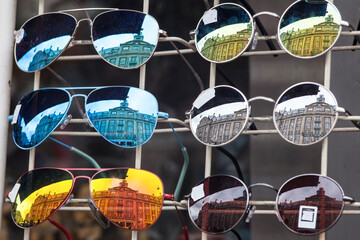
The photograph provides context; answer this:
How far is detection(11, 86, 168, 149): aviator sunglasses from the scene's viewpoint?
3.53 feet

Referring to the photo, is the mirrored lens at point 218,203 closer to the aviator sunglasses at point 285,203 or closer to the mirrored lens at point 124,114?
the aviator sunglasses at point 285,203

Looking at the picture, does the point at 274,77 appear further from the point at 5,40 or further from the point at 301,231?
the point at 5,40

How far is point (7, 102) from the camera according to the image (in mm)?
1165

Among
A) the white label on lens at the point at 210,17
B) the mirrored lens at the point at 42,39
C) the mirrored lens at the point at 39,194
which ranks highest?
the white label on lens at the point at 210,17

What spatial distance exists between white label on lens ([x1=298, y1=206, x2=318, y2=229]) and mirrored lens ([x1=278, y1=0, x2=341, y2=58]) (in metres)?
0.23

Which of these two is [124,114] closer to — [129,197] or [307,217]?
[129,197]

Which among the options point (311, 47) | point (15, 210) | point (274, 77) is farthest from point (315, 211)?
point (15, 210)

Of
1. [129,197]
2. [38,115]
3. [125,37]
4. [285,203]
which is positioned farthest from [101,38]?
[285,203]

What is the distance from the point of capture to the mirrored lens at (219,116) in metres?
1.03

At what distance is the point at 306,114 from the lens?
0.99 m

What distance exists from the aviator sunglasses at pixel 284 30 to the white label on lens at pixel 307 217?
0.76ft

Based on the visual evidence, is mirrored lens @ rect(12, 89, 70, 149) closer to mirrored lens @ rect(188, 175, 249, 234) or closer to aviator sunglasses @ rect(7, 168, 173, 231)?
aviator sunglasses @ rect(7, 168, 173, 231)

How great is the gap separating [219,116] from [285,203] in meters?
0.17

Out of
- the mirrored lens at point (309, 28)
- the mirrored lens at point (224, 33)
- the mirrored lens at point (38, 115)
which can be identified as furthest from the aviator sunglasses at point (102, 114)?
the mirrored lens at point (309, 28)
